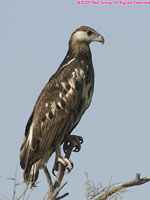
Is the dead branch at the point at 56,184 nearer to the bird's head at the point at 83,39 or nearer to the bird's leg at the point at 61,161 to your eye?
the bird's leg at the point at 61,161

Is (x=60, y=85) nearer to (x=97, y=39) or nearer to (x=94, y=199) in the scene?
(x=97, y=39)

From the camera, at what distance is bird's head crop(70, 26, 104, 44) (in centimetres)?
848

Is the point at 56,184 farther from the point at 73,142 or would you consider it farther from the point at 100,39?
the point at 100,39

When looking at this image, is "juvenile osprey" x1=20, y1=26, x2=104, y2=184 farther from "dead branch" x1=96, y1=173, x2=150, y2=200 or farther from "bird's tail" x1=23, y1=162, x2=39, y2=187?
"dead branch" x1=96, y1=173, x2=150, y2=200

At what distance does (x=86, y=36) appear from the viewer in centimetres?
855

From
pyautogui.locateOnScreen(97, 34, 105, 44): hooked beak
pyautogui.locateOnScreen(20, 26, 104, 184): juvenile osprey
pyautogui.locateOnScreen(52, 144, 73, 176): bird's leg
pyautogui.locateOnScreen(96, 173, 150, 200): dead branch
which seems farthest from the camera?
pyautogui.locateOnScreen(97, 34, 105, 44): hooked beak

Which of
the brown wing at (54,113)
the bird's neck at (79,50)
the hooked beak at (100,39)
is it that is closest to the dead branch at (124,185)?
the brown wing at (54,113)

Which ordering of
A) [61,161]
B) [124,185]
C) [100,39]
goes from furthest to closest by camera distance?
[100,39] < [61,161] < [124,185]

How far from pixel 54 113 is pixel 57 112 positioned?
55 mm

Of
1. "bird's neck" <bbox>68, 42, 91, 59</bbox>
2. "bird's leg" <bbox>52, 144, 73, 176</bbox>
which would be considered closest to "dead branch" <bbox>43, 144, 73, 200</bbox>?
"bird's leg" <bbox>52, 144, 73, 176</bbox>

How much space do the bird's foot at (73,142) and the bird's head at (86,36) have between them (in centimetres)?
169

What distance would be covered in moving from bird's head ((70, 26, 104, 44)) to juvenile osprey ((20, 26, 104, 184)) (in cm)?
48

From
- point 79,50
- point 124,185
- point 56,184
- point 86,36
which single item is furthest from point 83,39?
point 124,185

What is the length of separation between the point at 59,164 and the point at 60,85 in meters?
1.44
